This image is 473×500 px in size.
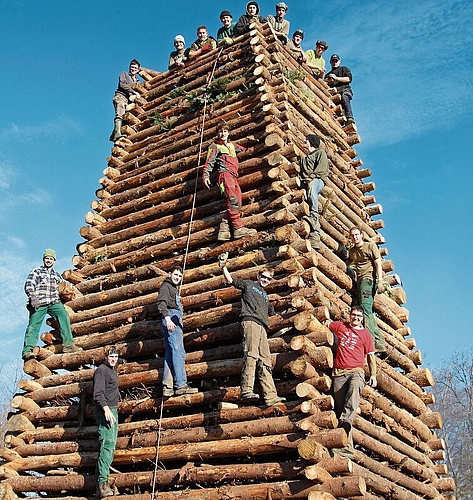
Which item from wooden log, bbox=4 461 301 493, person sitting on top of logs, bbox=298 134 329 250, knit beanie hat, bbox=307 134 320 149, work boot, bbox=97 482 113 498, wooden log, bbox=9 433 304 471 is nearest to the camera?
wooden log, bbox=4 461 301 493

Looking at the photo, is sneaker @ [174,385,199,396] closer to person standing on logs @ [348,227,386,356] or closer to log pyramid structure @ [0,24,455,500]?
log pyramid structure @ [0,24,455,500]

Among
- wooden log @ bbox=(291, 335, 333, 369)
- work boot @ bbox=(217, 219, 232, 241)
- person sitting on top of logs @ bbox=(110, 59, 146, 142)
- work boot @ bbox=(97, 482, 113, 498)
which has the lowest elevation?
work boot @ bbox=(97, 482, 113, 498)

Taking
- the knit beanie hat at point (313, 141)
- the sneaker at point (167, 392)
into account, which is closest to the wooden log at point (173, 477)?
the sneaker at point (167, 392)

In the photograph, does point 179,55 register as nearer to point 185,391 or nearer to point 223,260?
point 223,260

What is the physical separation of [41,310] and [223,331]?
13.1 feet

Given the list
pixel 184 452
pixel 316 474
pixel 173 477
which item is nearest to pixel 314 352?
pixel 316 474

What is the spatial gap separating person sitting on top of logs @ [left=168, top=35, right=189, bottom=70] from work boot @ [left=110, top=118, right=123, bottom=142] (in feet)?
7.58

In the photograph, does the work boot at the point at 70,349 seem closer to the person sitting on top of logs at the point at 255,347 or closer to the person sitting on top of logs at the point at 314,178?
the person sitting on top of logs at the point at 255,347

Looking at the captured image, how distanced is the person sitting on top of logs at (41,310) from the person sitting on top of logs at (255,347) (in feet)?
14.3

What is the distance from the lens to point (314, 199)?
10.5 metres

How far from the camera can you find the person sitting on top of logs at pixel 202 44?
1600 cm

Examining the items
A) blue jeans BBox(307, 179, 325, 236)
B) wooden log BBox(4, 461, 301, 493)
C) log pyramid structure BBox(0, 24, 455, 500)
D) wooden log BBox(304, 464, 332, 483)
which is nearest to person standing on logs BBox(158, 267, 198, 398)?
log pyramid structure BBox(0, 24, 455, 500)

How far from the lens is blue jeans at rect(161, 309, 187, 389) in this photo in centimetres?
900

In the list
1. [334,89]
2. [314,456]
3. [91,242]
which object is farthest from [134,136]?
[314,456]
